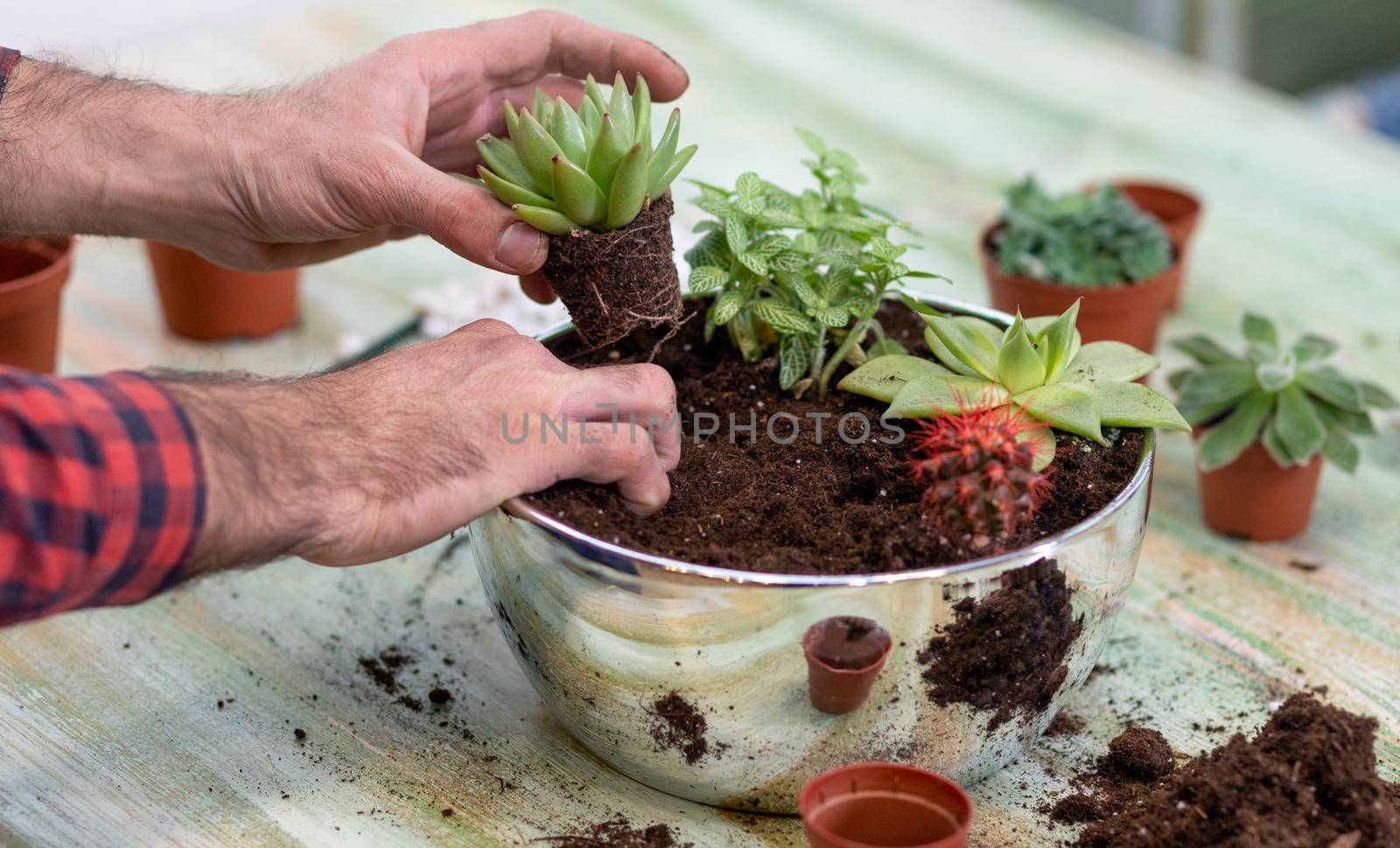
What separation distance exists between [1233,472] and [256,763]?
1.13 meters

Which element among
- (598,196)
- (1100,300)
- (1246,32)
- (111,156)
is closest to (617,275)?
(598,196)

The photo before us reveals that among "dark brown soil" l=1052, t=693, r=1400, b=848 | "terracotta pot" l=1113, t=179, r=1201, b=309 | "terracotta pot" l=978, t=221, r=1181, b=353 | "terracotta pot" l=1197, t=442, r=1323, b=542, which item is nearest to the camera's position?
"dark brown soil" l=1052, t=693, r=1400, b=848

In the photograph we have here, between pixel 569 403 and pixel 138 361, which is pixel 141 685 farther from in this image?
pixel 138 361

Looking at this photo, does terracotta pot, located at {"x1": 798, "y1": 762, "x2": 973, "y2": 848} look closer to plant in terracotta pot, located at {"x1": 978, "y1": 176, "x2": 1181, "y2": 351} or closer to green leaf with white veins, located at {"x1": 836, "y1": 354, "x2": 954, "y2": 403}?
green leaf with white veins, located at {"x1": 836, "y1": 354, "x2": 954, "y2": 403}

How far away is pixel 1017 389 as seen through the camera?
113 cm

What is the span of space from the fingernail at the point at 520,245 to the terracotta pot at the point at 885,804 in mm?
526

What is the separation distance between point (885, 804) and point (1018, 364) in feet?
1.35

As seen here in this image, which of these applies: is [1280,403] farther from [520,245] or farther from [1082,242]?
[520,245]

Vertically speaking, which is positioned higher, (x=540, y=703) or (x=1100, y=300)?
(x=1100, y=300)

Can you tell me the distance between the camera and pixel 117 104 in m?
1.38

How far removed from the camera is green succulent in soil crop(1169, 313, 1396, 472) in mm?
1429

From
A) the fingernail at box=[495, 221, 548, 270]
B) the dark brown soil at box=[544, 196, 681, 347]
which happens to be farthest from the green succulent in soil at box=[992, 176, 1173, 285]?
the fingernail at box=[495, 221, 548, 270]

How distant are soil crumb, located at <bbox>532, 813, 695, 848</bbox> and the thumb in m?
0.51

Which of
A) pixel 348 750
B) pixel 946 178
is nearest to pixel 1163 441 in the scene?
pixel 946 178
